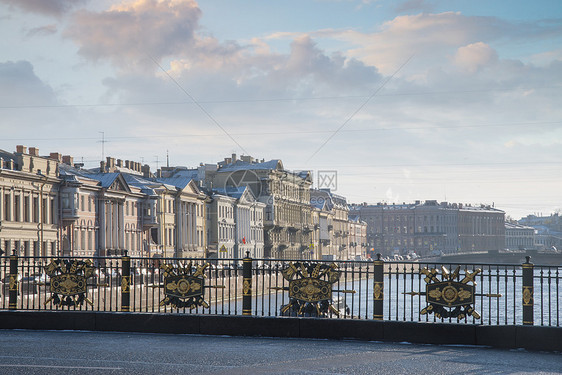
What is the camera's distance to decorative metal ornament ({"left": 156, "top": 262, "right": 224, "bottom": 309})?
16.5 m

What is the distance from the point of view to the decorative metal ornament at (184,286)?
1648 cm

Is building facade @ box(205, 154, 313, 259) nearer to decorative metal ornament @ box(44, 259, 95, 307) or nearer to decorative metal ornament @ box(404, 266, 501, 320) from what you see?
decorative metal ornament @ box(44, 259, 95, 307)

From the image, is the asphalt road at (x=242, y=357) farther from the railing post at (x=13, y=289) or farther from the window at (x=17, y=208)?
the window at (x=17, y=208)

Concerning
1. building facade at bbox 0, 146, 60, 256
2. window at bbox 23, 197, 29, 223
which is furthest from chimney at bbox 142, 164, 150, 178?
window at bbox 23, 197, 29, 223

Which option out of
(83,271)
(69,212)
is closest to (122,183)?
(69,212)

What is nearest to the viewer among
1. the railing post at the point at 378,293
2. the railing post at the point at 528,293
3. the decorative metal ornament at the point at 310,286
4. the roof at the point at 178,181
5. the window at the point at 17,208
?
the railing post at the point at 528,293

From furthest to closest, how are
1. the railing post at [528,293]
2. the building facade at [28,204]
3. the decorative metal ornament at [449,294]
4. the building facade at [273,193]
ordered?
the building facade at [273,193], the building facade at [28,204], the decorative metal ornament at [449,294], the railing post at [528,293]

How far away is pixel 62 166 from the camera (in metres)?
80.1

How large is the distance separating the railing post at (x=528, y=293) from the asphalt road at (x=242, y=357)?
2.68ft

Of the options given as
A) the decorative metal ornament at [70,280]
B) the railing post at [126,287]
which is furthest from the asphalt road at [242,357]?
the decorative metal ornament at [70,280]

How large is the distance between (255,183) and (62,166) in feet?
150

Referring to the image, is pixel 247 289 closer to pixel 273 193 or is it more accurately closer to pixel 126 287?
pixel 126 287

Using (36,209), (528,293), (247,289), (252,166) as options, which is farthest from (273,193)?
(528,293)

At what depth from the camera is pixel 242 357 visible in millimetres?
12703
